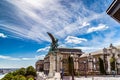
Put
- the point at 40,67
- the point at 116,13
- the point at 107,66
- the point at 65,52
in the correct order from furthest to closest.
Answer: the point at 40,67 < the point at 65,52 < the point at 107,66 < the point at 116,13

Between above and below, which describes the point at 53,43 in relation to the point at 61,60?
above

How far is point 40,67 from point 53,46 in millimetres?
69293

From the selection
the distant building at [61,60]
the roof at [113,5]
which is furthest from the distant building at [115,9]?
the distant building at [61,60]

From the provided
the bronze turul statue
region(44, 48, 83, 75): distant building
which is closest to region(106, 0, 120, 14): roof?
region(44, 48, 83, 75): distant building

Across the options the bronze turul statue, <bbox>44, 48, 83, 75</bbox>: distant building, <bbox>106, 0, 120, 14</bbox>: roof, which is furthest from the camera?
the bronze turul statue

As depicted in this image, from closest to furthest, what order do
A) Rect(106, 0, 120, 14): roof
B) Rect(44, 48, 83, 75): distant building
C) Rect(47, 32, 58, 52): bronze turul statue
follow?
1. Rect(106, 0, 120, 14): roof
2. Rect(44, 48, 83, 75): distant building
3. Rect(47, 32, 58, 52): bronze turul statue

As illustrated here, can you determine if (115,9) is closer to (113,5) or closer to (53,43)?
(113,5)

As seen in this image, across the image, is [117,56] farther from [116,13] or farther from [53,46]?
[116,13]

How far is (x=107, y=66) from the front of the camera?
157 ft

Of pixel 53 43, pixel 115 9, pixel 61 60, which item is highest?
pixel 53 43

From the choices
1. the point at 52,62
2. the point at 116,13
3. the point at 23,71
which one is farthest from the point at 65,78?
the point at 116,13

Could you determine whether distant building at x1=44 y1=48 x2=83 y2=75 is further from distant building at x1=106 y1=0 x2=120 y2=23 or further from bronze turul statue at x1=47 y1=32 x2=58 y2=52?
distant building at x1=106 y1=0 x2=120 y2=23

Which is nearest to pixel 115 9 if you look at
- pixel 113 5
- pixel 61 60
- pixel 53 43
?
pixel 113 5

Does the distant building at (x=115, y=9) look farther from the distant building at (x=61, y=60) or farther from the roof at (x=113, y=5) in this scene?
the distant building at (x=61, y=60)
